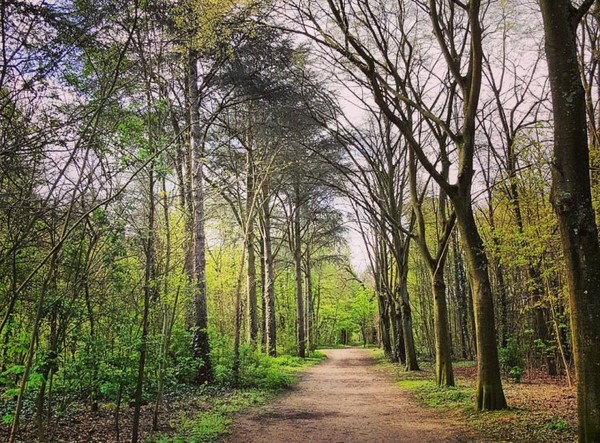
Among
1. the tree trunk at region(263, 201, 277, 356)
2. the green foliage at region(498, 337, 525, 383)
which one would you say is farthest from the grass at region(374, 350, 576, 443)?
the tree trunk at region(263, 201, 277, 356)

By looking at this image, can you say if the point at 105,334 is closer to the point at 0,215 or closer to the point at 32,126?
the point at 0,215

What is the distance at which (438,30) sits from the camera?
8234 mm

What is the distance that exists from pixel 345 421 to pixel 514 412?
289 centimetres

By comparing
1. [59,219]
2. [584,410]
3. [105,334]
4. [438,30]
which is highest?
[438,30]

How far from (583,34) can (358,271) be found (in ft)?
160

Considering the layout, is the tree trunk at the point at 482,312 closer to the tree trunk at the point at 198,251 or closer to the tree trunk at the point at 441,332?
the tree trunk at the point at 441,332

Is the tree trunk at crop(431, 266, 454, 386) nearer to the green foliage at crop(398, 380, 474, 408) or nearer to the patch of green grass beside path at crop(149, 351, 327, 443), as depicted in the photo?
the green foliage at crop(398, 380, 474, 408)

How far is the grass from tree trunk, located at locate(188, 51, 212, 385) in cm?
Result: 546

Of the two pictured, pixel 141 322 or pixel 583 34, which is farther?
pixel 583 34

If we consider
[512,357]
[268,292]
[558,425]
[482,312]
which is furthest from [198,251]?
[512,357]

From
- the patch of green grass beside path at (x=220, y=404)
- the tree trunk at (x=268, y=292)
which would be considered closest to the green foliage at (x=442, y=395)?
the patch of green grass beside path at (x=220, y=404)

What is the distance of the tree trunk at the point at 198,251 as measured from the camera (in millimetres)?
12070

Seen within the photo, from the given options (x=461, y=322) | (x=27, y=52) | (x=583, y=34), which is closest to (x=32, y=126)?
(x=27, y=52)

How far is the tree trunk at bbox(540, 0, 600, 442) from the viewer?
4965 millimetres
